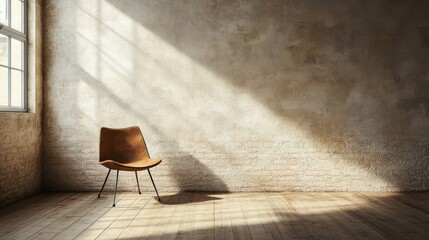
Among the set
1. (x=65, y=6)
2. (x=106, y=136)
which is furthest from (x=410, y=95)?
(x=65, y=6)

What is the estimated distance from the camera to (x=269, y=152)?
552 centimetres

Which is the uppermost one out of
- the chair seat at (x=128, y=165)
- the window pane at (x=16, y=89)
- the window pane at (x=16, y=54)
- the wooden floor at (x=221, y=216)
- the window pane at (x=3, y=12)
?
the window pane at (x=3, y=12)

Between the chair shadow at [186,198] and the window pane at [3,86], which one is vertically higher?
the window pane at [3,86]

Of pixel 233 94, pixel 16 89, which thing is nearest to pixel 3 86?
pixel 16 89

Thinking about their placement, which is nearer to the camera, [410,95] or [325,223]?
[325,223]

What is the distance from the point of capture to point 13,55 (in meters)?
5.06

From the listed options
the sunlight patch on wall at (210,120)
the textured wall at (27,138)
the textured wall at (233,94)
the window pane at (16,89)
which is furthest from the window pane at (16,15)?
the sunlight patch on wall at (210,120)

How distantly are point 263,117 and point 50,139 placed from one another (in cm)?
296

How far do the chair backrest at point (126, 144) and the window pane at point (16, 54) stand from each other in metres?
1.38

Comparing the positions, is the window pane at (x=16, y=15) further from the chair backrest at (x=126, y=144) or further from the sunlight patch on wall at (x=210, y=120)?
the chair backrest at (x=126, y=144)

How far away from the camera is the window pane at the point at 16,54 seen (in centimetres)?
504

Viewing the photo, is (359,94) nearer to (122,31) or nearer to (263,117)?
(263,117)

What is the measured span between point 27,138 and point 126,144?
1248mm

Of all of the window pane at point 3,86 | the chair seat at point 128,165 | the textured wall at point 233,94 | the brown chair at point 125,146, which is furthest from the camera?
the textured wall at point 233,94
